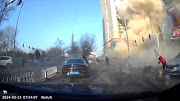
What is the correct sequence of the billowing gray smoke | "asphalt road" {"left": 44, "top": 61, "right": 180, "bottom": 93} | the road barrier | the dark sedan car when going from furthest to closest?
the billowing gray smoke < the dark sedan car < the road barrier < "asphalt road" {"left": 44, "top": 61, "right": 180, "bottom": 93}

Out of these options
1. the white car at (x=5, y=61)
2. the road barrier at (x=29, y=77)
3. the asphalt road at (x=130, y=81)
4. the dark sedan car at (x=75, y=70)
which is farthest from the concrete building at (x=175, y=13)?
the white car at (x=5, y=61)

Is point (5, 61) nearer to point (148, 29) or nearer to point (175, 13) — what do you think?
point (175, 13)

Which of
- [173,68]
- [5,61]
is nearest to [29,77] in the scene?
[173,68]

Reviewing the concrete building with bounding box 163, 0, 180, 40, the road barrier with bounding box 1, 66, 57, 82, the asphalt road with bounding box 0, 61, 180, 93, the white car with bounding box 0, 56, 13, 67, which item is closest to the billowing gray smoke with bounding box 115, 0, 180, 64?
the concrete building with bounding box 163, 0, 180, 40

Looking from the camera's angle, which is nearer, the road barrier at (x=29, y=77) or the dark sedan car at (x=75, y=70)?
the road barrier at (x=29, y=77)

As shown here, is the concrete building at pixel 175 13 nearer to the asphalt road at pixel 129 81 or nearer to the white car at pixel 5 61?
the asphalt road at pixel 129 81

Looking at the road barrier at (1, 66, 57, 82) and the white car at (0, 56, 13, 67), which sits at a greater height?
the white car at (0, 56, 13, 67)

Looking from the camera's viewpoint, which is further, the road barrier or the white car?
the white car

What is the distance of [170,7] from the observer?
2641cm

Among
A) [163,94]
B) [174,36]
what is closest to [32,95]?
[163,94]

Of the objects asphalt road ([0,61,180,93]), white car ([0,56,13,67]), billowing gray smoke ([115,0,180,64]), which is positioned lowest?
asphalt road ([0,61,180,93])

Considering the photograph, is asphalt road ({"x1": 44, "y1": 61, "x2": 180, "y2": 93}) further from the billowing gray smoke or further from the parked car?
the billowing gray smoke

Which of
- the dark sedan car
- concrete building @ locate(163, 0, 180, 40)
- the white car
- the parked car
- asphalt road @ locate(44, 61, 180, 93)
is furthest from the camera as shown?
concrete building @ locate(163, 0, 180, 40)

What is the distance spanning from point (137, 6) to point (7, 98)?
4399 cm
